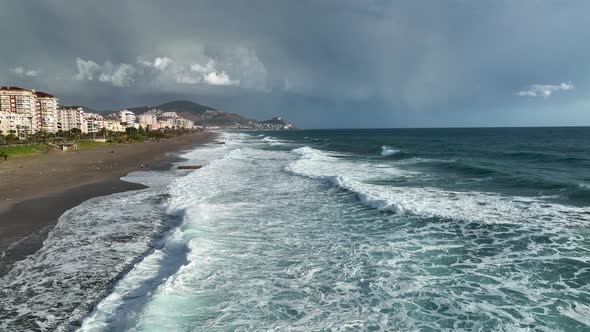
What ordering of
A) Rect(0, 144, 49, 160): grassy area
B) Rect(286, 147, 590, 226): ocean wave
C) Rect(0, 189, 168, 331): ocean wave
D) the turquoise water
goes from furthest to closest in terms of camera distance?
Rect(0, 144, 49, 160): grassy area, Rect(286, 147, 590, 226): ocean wave, Rect(0, 189, 168, 331): ocean wave, the turquoise water

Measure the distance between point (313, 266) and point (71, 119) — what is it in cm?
14373

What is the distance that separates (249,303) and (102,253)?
560cm

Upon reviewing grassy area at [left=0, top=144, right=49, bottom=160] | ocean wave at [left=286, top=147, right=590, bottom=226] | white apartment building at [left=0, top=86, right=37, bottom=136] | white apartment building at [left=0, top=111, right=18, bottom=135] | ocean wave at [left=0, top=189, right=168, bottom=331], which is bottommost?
ocean wave at [left=0, top=189, right=168, bottom=331]

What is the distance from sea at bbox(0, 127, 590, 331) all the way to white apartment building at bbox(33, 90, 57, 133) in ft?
371

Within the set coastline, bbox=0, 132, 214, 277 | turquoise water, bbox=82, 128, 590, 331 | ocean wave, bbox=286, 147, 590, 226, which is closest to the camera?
turquoise water, bbox=82, 128, 590, 331

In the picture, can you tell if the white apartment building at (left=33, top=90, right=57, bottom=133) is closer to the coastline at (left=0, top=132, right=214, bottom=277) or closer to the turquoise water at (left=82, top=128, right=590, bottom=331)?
the coastline at (left=0, top=132, right=214, bottom=277)

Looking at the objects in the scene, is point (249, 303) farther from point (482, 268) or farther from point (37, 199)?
point (37, 199)

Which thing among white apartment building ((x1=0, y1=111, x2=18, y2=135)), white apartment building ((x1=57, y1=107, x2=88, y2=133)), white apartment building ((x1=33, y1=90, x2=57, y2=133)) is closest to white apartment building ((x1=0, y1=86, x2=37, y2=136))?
white apartment building ((x1=33, y1=90, x2=57, y2=133))

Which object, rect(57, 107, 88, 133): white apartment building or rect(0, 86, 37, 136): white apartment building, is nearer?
rect(0, 86, 37, 136): white apartment building

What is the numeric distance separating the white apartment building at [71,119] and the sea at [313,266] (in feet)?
416

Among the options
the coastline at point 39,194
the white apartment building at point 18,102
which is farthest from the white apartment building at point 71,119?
the coastline at point 39,194

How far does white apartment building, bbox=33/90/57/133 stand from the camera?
110887 mm

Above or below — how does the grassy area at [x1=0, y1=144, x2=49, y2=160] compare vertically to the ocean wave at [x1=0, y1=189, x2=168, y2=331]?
above

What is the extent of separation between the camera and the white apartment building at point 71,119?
411ft
